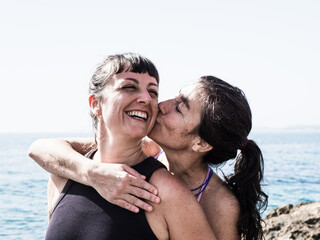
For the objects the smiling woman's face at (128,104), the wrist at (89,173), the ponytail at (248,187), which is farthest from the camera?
the ponytail at (248,187)

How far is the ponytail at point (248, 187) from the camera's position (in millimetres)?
3414

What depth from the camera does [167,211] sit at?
9.07ft

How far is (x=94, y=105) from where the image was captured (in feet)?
11.1

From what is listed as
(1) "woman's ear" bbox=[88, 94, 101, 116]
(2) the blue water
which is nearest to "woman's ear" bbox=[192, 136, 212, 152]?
(1) "woman's ear" bbox=[88, 94, 101, 116]

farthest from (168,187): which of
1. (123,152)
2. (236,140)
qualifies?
(236,140)

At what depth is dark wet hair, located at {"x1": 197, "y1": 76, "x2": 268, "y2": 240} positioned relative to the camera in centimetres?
331

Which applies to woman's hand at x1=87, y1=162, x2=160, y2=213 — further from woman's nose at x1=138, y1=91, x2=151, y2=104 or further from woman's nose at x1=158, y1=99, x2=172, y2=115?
woman's nose at x1=158, y1=99, x2=172, y2=115

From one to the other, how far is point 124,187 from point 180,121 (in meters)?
0.87

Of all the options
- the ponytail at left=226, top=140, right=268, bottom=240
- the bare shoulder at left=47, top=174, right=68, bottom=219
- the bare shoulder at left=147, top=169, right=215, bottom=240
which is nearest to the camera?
the bare shoulder at left=147, top=169, right=215, bottom=240

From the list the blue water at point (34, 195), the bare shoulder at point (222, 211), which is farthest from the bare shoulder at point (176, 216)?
the blue water at point (34, 195)

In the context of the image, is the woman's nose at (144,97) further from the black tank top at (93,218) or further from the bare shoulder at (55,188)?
the bare shoulder at (55,188)

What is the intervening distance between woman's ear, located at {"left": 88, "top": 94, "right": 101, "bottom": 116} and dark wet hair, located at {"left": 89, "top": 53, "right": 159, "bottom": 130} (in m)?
0.05

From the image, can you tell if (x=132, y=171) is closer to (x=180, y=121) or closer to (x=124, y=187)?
(x=124, y=187)

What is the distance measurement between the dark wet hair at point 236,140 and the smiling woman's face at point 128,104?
49 centimetres
